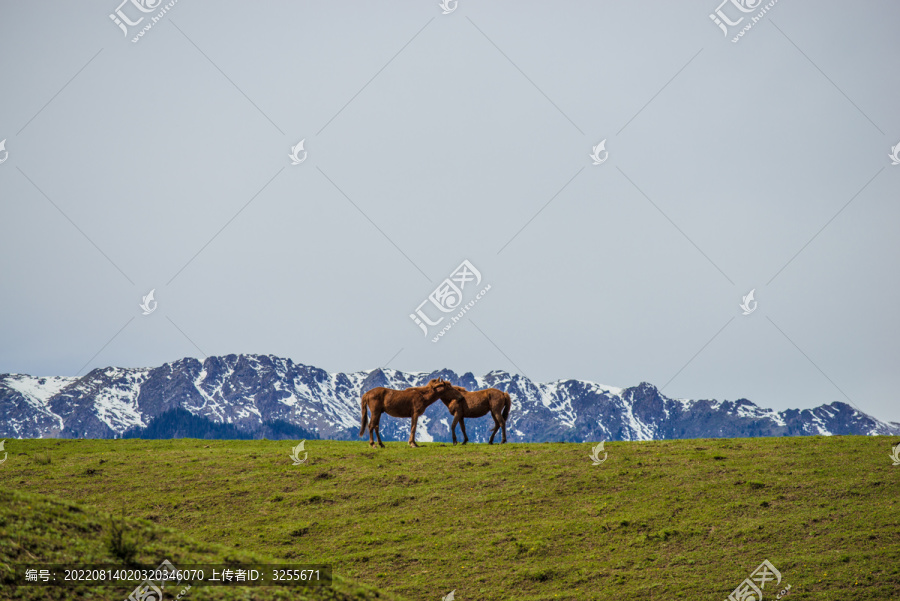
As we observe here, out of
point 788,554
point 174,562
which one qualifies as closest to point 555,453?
point 788,554

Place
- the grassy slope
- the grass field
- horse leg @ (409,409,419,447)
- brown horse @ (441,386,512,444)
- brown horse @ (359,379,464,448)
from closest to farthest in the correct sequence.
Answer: the grassy slope, the grass field, horse leg @ (409,409,419,447), brown horse @ (359,379,464,448), brown horse @ (441,386,512,444)

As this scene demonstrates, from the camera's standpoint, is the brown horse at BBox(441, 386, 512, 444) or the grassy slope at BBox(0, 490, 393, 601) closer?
the grassy slope at BBox(0, 490, 393, 601)

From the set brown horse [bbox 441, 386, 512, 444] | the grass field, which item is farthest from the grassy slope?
brown horse [bbox 441, 386, 512, 444]

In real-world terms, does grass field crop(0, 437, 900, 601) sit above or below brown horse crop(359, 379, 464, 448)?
below

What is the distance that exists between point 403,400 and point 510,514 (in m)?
10.9

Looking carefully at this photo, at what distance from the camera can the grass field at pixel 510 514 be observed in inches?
812

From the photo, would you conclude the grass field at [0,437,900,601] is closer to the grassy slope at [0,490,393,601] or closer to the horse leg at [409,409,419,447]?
the grassy slope at [0,490,393,601]

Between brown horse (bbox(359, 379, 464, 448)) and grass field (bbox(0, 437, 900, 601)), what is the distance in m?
1.86

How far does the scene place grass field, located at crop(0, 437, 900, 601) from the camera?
20.6 metres

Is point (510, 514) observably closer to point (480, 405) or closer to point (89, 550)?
point (480, 405)

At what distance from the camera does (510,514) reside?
86.5ft

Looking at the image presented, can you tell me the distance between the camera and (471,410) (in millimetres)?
37094

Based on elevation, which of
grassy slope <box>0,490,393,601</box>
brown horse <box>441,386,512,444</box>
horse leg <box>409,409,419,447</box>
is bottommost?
grassy slope <box>0,490,393,601</box>

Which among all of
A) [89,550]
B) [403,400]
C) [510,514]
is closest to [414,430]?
[403,400]
